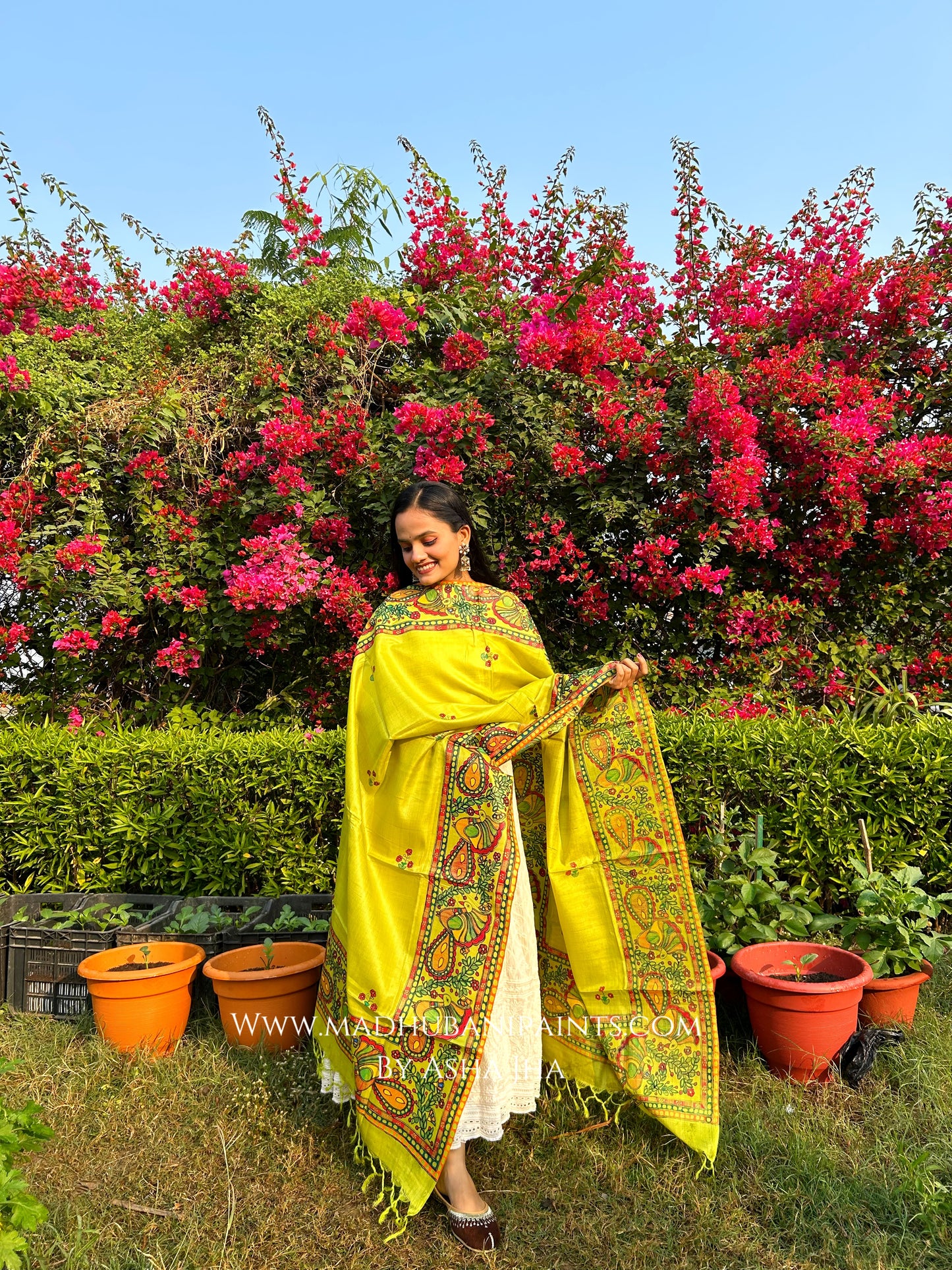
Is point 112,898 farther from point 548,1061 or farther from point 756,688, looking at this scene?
point 756,688

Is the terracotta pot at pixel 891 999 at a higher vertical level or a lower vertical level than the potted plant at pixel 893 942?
lower

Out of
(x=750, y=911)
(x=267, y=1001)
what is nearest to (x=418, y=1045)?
(x=267, y=1001)

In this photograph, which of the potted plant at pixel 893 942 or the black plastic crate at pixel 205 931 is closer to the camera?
the potted plant at pixel 893 942

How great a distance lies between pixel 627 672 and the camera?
8.50 feet

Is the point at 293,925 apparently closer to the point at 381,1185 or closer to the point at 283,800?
the point at 283,800

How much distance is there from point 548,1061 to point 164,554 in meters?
3.27

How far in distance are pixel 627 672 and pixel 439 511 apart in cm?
77

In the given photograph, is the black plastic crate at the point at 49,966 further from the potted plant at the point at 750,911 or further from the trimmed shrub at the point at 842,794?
the trimmed shrub at the point at 842,794

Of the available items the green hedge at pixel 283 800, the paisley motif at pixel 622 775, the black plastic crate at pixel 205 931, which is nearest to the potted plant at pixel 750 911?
the green hedge at pixel 283 800

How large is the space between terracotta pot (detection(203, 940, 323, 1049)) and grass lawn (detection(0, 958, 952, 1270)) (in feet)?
0.40

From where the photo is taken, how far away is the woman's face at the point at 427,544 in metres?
2.58

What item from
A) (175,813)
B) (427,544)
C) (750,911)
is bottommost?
(750,911)

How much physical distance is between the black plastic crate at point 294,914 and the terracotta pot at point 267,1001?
0.76 ft

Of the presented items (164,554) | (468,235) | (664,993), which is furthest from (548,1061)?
(468,235)
